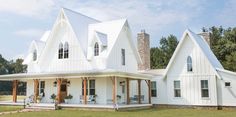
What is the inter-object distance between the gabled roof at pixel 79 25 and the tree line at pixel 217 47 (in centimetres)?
1923

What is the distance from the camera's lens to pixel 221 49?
4212 centimetres

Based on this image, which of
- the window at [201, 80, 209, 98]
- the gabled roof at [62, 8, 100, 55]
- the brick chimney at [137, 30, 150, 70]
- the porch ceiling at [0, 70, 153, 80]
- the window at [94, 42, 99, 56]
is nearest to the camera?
the porch ceiling at [0, 70, 153, 80]

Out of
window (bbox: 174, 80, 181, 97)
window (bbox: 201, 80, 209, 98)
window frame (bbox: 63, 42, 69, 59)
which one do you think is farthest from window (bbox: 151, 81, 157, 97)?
window frame (bbox: 63, 42, 69, 59)

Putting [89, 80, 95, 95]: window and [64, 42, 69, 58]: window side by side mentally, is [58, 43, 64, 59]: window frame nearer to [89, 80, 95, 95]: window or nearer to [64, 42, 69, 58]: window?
[64, 42, 69, 58]: window

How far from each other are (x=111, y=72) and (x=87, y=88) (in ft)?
14.7

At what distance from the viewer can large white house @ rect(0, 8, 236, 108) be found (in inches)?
945

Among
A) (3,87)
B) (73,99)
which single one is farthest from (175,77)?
(3,87)

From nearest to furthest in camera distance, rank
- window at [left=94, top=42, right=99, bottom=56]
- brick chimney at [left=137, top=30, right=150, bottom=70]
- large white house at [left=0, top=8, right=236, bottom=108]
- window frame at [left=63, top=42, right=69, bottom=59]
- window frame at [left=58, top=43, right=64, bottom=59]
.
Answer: large white house at [left=0, top=8, right=236, bottom=108]
window at [left=94, top=42, right=99, bottom=56]
window frame at [left=63, top=42, right=69, bottom=59]
window frame at [left=58, top=43, right=64, bottom=59]
brick chimney at [left=137, top=30, right=150, bottom=70]

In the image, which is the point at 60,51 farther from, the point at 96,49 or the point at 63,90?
the point at 96,49

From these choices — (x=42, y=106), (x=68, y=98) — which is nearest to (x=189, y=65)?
(x=68, y=98)

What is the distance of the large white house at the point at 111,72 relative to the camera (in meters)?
24.0

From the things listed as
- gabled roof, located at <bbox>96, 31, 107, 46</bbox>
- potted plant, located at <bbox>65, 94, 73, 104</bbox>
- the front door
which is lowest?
potted plant, located at <bbox>65, 94, 73, 104</bbox>

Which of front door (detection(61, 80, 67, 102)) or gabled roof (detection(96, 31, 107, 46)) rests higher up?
gabled roof (detection(96, 31, 107, 46))

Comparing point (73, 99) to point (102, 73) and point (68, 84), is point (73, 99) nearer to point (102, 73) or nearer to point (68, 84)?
point (68, 84)
